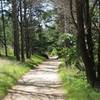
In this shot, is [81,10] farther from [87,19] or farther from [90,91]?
[90,91]

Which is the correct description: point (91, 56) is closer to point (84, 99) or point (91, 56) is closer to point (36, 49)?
point (84, 99)

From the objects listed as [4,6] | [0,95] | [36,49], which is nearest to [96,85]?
[0,95]

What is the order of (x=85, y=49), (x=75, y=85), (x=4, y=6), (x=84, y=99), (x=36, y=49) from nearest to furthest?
1. (x=84, y=99)
2. (x=85, y=49)
3. (x=75, y=85)
4. (x=4, y=6)
5. (x=36, y=49)

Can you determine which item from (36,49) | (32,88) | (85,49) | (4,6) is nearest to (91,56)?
(85,49)

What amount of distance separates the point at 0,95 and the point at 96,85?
425 cm

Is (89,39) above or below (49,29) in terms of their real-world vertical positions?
above

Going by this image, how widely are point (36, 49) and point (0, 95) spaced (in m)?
62.4

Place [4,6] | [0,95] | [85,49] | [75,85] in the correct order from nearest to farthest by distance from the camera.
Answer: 1. [0,95]
2. [85,49]
3. [75,85]
4. [4,6]

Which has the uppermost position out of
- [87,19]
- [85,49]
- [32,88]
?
[87,19]

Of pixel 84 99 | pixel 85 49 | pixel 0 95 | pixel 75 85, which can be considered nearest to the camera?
pixel 84 99

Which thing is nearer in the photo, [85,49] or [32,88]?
[85,49]

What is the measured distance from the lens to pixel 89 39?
55.6 feet

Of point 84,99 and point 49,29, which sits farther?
point 49,29

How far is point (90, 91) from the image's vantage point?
50.1 feet
